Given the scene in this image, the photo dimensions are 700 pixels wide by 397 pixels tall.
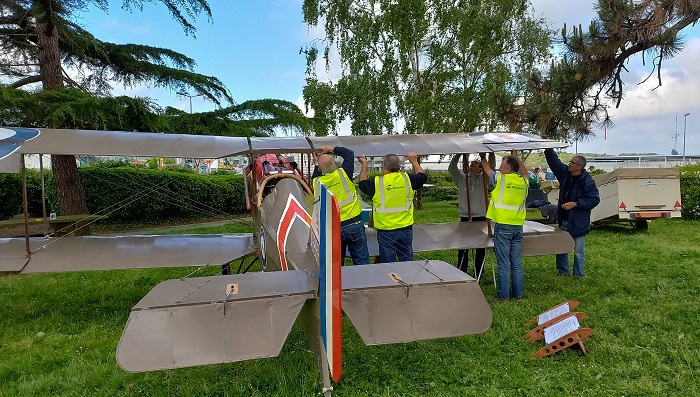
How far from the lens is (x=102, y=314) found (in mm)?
5516

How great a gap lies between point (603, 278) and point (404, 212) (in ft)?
11.6

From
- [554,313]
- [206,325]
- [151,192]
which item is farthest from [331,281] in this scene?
[151,192]

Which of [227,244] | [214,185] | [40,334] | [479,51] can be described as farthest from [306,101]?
[40,334]

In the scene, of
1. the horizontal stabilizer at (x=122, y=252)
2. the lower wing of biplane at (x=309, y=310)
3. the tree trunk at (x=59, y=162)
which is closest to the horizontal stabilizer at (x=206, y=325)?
the lower wing of biplane at (x=309, y=310)

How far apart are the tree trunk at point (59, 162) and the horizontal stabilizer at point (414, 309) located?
865 cm

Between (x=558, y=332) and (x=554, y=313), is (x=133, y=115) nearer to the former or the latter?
(x=554, y=313)

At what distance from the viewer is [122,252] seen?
5.36m

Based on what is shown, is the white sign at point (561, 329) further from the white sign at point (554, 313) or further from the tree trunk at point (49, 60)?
the tree trunk at point (49, 60)

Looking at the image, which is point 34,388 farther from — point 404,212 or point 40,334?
point 404,212

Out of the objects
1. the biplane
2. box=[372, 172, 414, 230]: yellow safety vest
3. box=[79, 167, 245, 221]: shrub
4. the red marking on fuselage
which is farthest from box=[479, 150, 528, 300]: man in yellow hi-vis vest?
box=[79, 167, 245, 221]: shrub

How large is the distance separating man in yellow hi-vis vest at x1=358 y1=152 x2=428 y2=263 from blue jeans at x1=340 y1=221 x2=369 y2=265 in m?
0.21

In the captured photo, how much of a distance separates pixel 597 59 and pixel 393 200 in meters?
2.96

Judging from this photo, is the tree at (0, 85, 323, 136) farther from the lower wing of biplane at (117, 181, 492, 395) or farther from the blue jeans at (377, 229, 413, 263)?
the lower wing of biplane at (117, 181, 492, 395)

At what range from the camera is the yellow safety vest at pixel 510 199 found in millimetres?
5234
